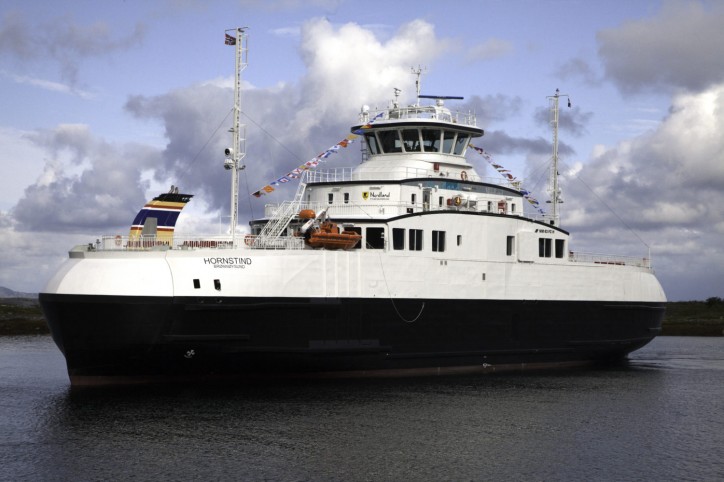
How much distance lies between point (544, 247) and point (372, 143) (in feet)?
28.8

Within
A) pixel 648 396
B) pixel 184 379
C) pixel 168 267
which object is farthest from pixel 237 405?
pixel 648 396

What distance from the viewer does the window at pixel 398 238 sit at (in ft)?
106

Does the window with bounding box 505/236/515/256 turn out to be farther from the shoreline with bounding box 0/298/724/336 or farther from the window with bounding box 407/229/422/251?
the shoreline with bounding box 0/298/724/336

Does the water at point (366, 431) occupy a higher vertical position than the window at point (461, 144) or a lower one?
lower

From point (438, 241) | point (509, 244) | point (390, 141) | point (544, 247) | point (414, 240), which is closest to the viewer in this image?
point (414, 240)

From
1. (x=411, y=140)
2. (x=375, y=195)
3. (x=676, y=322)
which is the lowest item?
(x=676, y=322)

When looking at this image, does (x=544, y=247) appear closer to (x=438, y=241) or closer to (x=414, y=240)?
(x=438, y=241)

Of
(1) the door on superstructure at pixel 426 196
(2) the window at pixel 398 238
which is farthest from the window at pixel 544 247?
(2) the window at pixel 398 238

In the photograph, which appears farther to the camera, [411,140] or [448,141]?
[448,141]

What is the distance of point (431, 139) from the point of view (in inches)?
1476

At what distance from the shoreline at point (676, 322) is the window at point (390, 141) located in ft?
134

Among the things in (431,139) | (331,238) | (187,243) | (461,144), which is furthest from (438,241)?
(187,243)

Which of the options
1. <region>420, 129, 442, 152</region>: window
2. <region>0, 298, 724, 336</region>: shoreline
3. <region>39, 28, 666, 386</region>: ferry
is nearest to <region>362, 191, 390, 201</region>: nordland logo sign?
<region>39, 28, 666, 386</region>: ferry

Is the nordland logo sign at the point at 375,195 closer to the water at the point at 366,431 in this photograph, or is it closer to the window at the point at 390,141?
the window at the point at 390,141
